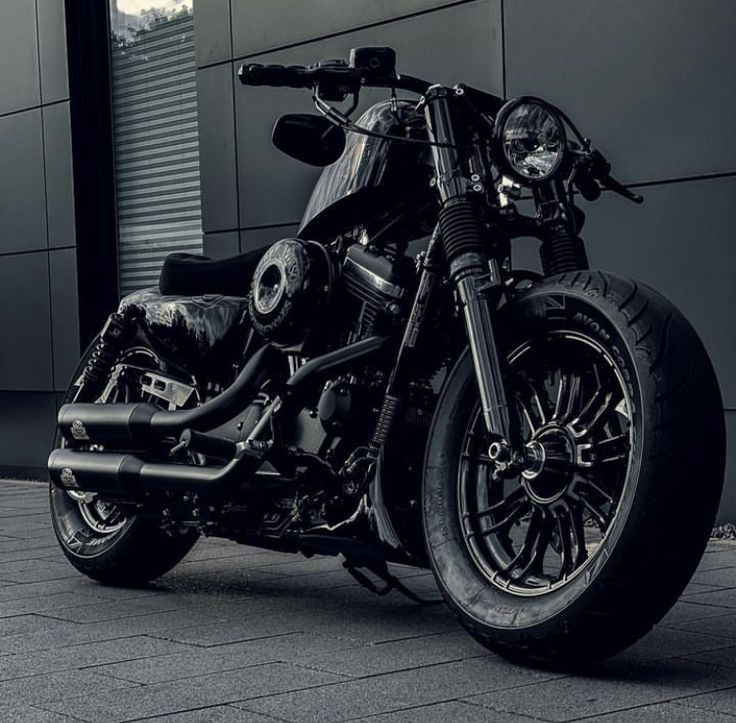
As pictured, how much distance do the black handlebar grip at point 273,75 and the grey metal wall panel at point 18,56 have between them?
24.1 ft

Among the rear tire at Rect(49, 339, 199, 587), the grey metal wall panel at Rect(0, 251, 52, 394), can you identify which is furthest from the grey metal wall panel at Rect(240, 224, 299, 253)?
the rear tire at Rect(49, 339, 199, 587)

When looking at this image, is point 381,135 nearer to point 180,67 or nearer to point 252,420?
point 252,420

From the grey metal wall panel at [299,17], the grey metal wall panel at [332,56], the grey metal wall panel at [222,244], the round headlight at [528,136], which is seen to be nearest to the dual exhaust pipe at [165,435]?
the round headlight at [528,136]

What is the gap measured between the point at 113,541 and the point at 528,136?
7.71ft

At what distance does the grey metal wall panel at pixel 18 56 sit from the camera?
1141cm

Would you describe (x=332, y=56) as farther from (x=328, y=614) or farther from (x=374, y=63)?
(x=328, y=614)

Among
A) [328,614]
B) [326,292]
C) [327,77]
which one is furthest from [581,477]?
[327,77]

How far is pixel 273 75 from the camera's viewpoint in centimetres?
442

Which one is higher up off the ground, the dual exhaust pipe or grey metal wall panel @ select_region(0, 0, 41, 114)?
grey metal wall panel @ select_region(0, 0, 41, 114)

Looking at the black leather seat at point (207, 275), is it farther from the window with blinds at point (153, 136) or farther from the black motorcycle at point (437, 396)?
the window with blinds at point (153, 136)

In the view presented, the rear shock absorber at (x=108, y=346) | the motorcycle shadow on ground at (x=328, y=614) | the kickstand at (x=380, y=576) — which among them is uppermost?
the rear shock absorber at (x=108, y=346)

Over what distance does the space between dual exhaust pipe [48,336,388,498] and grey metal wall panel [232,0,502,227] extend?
11.4 ft

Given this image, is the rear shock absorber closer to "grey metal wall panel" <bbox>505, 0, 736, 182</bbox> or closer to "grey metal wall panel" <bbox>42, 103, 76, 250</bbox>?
"grey metal wall panel" <bbox>505, 0, 736, 182</bbox>

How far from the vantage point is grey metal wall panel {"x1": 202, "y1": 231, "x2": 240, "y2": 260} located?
32.0ft
